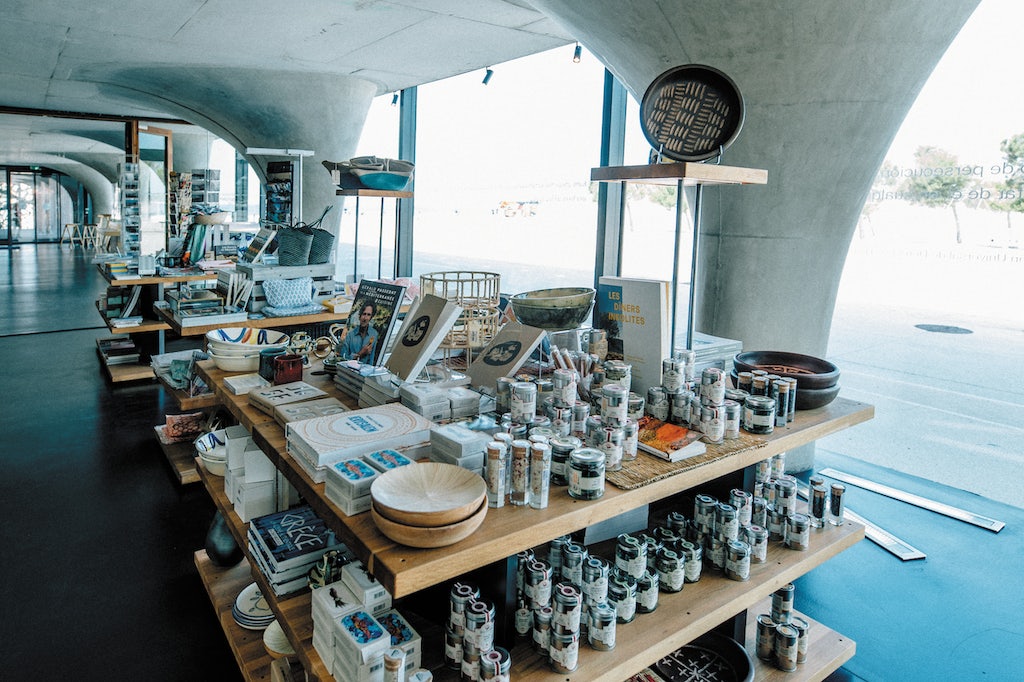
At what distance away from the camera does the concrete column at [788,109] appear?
2998mm

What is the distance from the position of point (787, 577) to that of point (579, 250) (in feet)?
12.9

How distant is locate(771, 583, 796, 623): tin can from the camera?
2.09m

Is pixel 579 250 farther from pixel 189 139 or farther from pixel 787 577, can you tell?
pixel 189 139

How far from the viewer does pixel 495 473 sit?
142 centimetres

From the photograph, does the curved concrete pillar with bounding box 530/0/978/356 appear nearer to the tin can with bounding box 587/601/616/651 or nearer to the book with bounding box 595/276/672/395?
the book with bounding box 595/276/672/395

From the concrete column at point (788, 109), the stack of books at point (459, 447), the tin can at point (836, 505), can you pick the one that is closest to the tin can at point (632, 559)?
the stack of books at point (459, 447)

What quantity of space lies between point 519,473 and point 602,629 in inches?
18.3

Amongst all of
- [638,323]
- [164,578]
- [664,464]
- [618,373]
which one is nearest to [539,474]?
[664,464]

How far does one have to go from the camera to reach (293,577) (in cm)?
174

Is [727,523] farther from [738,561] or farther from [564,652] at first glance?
[564,652]

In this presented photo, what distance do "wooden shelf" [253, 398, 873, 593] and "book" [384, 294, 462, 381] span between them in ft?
1.35

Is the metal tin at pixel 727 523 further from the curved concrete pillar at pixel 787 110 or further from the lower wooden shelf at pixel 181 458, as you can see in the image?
the lower wooden shelf at pixel 181 458

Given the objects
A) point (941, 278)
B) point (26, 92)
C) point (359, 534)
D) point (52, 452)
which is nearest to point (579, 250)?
point (941, 278)

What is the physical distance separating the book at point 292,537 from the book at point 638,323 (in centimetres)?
96
